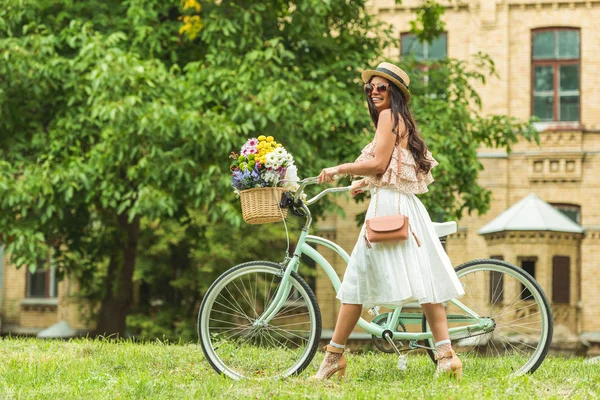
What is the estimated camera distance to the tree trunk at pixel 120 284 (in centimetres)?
1683

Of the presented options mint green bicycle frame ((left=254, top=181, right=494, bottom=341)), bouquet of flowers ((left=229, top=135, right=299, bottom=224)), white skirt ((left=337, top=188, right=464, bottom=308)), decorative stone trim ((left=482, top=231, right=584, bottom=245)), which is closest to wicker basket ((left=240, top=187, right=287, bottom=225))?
bouquet of flowers ((left=229, top=135, right=299, bottom=224))

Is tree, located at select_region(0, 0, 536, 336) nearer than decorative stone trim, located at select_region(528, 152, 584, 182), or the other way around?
tree, located at select_region(0, 0, 536, 336)

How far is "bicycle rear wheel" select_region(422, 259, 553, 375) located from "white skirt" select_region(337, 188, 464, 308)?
1.21 feet

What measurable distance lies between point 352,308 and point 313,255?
533 millimetres

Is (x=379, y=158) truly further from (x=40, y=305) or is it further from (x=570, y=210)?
(x=40, y=305)

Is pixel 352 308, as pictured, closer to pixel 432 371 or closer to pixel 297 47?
pixel 432 371

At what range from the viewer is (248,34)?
47.4 feet

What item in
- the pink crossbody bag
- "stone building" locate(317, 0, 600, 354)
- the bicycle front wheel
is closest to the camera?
the pink crossbody bag

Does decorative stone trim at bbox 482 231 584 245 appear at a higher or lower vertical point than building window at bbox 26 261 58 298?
higher

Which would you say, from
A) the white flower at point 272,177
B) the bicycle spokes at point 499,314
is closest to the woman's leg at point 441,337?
the bicycle spokes at point 499,314

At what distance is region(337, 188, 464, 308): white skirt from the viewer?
20.1ft

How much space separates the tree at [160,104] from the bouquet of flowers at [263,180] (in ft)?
20.1

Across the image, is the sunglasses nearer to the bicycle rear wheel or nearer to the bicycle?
the bicycle

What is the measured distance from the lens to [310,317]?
6414 millimetres
